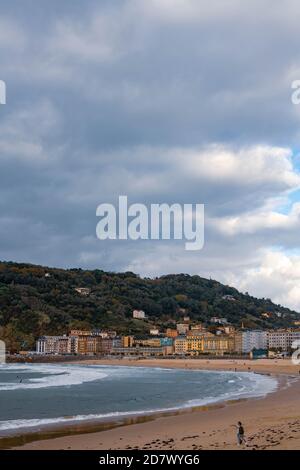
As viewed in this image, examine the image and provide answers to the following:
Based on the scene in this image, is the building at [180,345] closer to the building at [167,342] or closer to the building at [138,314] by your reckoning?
the building at [167,342]

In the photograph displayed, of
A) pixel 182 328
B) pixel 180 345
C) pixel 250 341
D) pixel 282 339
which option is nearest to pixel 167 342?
pixel 180 345

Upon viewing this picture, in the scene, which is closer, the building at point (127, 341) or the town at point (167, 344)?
the town at point (167, 344)

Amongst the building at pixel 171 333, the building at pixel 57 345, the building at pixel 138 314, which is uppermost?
the building at pixel 138 314

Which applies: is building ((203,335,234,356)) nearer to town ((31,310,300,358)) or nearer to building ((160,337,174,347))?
town ((31,310,300,358))

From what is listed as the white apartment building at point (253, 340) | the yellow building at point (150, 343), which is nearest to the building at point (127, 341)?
the yellow building at point (150, 343)

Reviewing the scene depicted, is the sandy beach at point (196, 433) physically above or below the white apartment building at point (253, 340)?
above

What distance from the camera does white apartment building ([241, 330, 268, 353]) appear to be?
14200cm

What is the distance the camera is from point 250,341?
470 ft

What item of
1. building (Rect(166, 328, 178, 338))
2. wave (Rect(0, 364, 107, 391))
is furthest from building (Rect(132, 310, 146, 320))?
wave (Rect(0, 364, 107, 391))

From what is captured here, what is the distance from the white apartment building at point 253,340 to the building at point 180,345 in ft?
47.1

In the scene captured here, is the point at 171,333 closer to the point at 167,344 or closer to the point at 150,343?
the point at 150,343

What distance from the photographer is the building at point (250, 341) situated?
14175 cm
